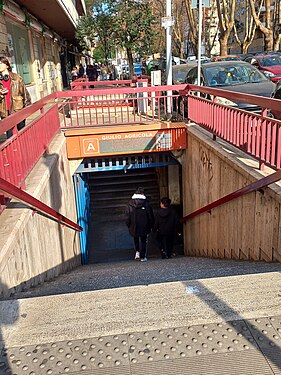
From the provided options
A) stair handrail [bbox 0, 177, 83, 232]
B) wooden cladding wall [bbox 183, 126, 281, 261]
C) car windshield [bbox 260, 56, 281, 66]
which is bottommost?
wooden cladding wall [bbox 183, 126, 281, 261]

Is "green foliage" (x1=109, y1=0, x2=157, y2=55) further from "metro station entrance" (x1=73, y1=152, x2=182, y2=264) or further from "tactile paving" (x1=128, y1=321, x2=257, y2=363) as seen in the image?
"tactile paving" (x1=128, y1=321, x2=257, y2=363)

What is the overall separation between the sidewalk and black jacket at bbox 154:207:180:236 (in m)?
4.74

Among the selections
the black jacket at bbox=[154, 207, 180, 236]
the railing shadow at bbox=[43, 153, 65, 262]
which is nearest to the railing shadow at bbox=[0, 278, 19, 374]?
the railing shadow at bbox=[43, 153, 65, 262]

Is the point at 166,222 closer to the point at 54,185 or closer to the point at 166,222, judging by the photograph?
the point at 166,222

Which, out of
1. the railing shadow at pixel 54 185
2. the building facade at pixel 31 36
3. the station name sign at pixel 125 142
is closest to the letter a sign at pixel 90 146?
the station name sign at pixel 125 142

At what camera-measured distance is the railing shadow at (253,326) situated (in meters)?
2.22

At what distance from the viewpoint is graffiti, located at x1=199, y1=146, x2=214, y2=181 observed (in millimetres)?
6827

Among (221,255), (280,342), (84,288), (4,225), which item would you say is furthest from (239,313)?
(221,255)

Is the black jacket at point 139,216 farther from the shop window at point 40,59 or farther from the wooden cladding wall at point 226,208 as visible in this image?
the shop window at point 40,59

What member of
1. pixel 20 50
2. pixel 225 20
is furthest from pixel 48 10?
pixel 225 20

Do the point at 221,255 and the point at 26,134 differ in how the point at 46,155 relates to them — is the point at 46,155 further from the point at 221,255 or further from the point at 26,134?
the point at 221,255

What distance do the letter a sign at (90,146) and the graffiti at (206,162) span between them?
2.71 metres

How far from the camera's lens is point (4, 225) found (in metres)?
3.57

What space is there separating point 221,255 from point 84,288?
3.00 meters
